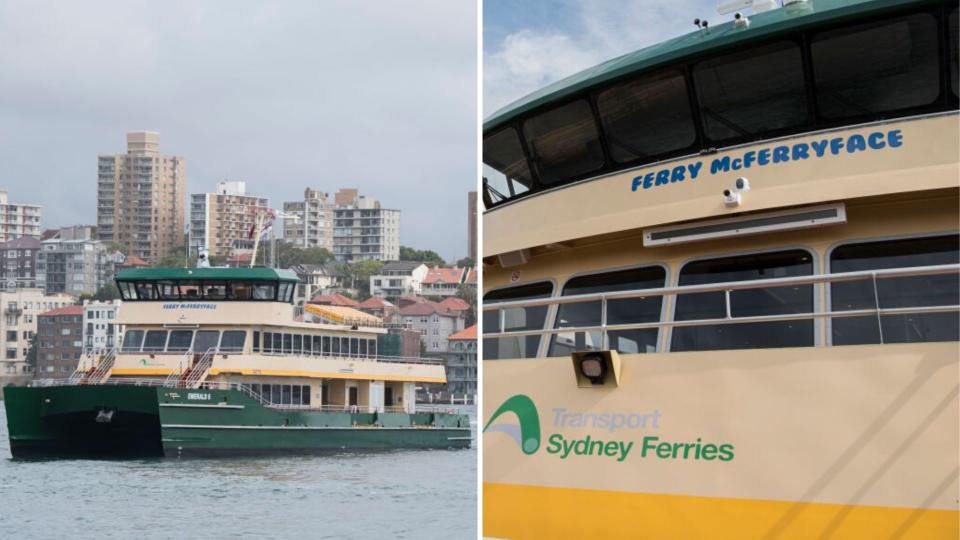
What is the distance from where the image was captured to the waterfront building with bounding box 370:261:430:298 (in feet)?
151

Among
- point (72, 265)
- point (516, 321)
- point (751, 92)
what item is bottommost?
point (516, 321)

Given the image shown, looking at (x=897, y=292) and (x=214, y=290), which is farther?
(x=214, y=290)

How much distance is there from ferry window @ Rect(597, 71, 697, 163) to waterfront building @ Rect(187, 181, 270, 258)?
151 feet

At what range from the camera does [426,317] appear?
137 feet

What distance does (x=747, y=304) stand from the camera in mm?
4785

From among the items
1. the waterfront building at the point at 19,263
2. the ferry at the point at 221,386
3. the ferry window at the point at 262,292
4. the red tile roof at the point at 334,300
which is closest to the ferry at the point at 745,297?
the ferry at the point at 221,386

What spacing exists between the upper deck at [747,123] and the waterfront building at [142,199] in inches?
2500

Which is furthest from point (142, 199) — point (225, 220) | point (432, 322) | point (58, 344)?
point (432, 322)

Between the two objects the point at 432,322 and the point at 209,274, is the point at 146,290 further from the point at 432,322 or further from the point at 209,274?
the point at 432,322

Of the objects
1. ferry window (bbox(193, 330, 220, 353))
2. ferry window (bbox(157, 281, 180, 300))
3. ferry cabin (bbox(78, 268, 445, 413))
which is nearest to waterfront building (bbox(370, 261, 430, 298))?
ferry cabin (bbox(78, 268, 445, 413))

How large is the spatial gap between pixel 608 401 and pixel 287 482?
604 inches

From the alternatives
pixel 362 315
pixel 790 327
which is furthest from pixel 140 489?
pixel 790 327

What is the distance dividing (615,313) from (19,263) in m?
67.2

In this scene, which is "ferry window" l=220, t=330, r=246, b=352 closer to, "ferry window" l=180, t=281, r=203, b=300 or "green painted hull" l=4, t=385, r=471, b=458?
"ferry window" l=180, t=281, r=203, b=300
